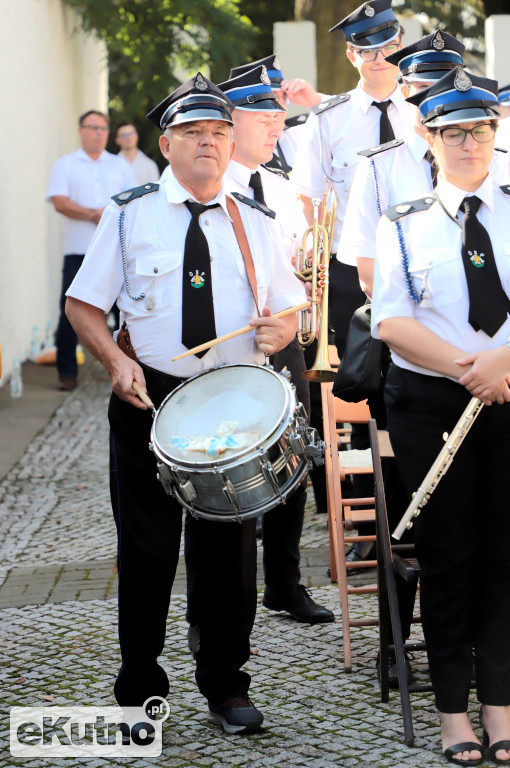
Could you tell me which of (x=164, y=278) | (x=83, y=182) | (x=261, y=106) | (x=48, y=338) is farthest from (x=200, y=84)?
(x=48, y=338)

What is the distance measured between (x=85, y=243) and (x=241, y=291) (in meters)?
7.81

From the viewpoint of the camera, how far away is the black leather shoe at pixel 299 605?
577 cm

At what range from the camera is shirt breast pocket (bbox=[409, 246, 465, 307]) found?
13.7 feet

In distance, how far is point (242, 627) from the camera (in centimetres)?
462

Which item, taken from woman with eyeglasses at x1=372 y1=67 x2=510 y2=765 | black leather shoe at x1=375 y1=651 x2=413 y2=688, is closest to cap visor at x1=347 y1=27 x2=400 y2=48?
woman with eyeglasses at x1=372 y1=67 x2=510 y2=765

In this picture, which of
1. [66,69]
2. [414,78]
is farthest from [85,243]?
[414,78]

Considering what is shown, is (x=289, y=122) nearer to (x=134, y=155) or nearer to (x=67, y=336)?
(x=67, y=336)

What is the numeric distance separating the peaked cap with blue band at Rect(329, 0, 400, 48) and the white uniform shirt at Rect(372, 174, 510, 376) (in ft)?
7.43

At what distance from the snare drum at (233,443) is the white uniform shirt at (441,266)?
17.9 inches

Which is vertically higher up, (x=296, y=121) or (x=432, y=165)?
(x=296, y=121)

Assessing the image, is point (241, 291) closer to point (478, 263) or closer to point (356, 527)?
point (478, 263)

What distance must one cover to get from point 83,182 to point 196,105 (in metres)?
8.17

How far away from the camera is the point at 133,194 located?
4523 mm

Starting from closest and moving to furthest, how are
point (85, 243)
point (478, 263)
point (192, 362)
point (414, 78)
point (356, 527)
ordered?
point (478, 263)
point (192, 362)
point (414, 78)
point (356, 527)
point (85, 243)
